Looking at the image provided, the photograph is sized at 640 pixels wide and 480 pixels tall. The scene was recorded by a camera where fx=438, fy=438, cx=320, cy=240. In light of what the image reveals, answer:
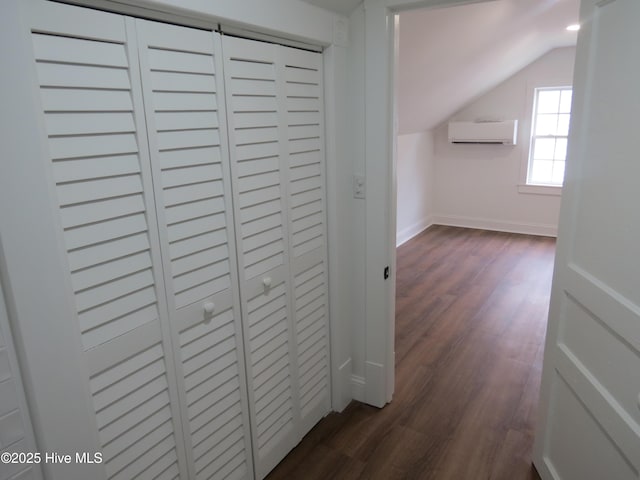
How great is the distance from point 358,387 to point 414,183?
11.8 ft

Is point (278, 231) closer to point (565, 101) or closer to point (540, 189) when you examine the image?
point (540, 189)

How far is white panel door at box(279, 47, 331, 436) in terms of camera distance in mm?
1816

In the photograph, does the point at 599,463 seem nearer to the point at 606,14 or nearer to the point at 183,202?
the point at 606,14

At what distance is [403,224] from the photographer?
5.38 meters

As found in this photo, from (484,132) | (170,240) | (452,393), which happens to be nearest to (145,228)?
(170,240)

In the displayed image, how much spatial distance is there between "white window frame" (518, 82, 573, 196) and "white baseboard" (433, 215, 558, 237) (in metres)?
0.44

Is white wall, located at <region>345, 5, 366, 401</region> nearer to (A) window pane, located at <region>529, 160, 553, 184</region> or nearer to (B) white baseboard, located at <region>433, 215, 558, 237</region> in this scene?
(B) white baseboard, located at <region>433, 215, 558, 237</region>

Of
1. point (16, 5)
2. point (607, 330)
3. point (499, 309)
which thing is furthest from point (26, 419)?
point (499, 309)

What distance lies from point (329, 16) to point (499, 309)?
2670mm

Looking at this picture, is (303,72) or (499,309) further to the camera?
(499,309)

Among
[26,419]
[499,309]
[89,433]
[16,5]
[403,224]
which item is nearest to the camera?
[16,5]

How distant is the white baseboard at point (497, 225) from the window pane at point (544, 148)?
0.85 metres

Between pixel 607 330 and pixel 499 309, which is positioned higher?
pixel 607 330

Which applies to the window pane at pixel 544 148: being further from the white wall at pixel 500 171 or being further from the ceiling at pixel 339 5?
the ceiling at pixel 339 5
